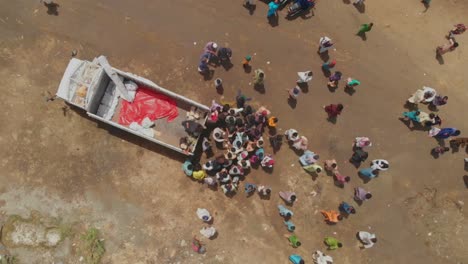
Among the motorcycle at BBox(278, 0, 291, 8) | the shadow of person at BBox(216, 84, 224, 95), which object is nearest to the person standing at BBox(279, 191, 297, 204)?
the shadow of person at BBox(216, 84, 224, 95)

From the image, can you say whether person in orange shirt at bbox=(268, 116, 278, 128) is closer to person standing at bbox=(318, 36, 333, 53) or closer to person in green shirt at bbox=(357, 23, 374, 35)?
person standing at bbox=(318, 36, 333, 53)

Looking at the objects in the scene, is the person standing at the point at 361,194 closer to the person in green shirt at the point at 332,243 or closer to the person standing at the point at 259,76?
the person in green shirt at the point at 332,243

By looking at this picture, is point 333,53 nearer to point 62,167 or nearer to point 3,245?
point 62,167

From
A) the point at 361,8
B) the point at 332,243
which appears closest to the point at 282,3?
the point at 361,8

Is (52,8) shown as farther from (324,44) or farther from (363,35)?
(363,35)

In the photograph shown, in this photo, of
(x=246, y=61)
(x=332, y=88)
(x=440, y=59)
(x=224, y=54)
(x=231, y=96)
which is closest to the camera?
(x=224, y=54)

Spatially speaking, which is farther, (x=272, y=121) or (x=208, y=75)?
(x=208, y=75)

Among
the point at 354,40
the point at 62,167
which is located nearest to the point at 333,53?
the point at 354,40
